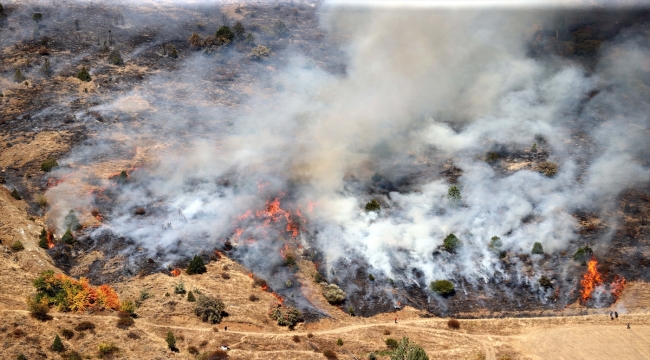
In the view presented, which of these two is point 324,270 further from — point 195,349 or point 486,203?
point 486,203

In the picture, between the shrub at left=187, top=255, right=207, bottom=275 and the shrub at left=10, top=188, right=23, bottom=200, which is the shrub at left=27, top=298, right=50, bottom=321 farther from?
the shrub at left=10, top=188, right=23, bottom=200

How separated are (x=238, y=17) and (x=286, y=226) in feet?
178

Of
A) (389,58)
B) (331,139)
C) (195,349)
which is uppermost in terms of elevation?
(389,58)

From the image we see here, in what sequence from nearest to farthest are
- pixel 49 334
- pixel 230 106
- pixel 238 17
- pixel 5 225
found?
pixel 49 334, pixel 5 225, pixel 230 106, pixel 238 17

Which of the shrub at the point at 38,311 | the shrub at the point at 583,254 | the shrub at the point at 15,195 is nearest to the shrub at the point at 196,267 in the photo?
the shrub at the point at 38,311

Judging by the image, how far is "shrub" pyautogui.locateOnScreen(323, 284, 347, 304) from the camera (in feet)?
185

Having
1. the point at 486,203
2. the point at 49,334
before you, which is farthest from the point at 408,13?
the point at 49,334

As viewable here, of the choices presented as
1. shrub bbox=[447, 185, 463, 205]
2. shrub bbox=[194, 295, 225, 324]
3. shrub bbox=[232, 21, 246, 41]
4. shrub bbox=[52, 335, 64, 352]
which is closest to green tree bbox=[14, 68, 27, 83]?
shrub bbox=[232, 21, 246, 41]

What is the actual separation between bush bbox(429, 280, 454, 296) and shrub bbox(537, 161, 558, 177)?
71.9ft

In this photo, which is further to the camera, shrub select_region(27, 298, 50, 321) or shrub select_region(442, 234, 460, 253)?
shrub select_region(442, 234, 460, 253)

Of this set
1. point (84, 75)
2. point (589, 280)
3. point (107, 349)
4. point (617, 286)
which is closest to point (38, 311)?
point (107, 349)

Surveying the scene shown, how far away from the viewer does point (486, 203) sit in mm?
67438

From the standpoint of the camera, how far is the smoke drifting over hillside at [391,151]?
6147 centimetres

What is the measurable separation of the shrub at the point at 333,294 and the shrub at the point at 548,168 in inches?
1201
